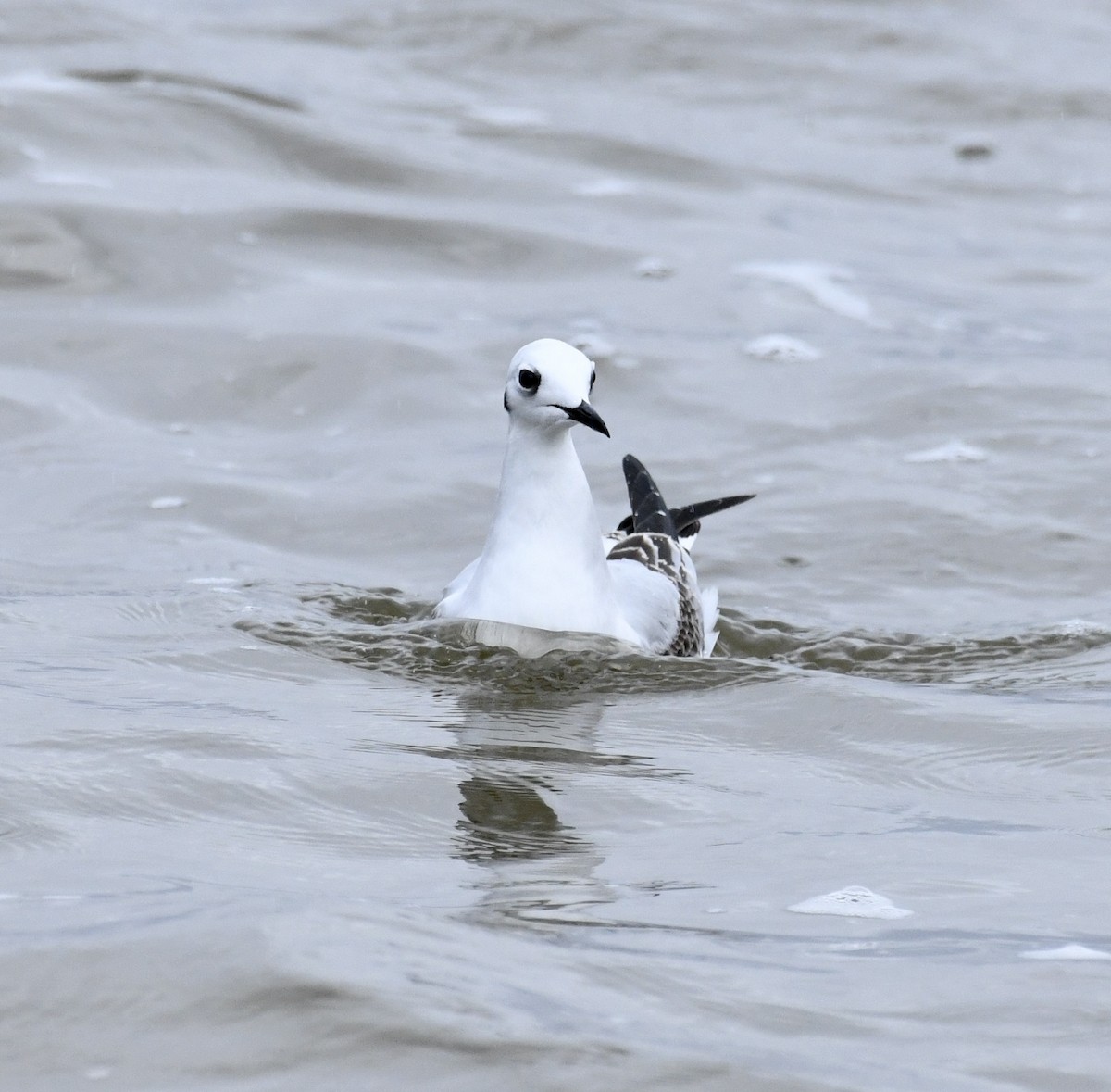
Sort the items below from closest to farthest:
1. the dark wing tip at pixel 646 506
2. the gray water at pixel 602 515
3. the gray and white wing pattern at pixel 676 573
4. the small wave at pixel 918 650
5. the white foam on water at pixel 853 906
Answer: the gray water at pixel 602 515
the white foam on water at pixel 853 906
the small wave at pixel 918 650
the gray and white wing pattern at pixel 676 573
the dark wing tip at pixel 646 506

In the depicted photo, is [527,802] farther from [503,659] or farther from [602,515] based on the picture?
[602,515]

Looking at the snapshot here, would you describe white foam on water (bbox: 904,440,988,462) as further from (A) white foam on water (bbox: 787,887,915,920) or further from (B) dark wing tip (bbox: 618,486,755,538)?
(A) white foam on water (bbox: 787,887,915,920)

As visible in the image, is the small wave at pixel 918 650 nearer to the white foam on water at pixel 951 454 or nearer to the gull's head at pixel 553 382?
the gull's head at pixel 553 382

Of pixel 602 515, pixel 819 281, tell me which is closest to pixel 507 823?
pixel 602 515

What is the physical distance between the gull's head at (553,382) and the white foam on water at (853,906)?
92.7 inches

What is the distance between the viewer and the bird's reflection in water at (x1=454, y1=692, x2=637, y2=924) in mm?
3688

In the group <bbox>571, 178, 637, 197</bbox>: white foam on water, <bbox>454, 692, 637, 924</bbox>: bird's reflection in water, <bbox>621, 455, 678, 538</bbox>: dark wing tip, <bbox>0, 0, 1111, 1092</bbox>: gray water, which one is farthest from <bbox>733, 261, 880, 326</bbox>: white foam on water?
<bbox>454, 692, 637, 924</bbox>: bird's reflection in water

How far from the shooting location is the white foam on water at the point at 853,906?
12.1 feet

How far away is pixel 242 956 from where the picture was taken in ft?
10.3

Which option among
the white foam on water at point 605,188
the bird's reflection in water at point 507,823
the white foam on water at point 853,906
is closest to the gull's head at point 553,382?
the bird's reflection in water at point 507,823

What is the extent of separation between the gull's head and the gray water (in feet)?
2.49

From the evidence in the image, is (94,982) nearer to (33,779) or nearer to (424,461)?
(33,779)

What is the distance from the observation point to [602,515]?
884cm

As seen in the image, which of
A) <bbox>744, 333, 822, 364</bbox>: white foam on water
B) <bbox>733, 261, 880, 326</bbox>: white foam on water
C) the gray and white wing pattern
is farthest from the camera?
<bbox>733, 261, 880, 326</bbox>: white foam on water
